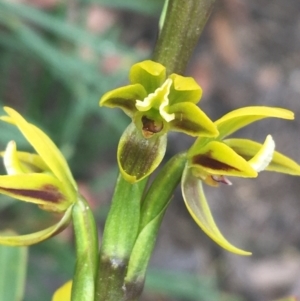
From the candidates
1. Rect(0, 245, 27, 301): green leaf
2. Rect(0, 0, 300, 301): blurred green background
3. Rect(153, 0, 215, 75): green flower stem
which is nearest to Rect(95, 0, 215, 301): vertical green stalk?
Rect(153, 0, 215, 75): green flower stem

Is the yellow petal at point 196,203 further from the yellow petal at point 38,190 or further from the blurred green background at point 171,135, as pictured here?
the blurred green background at point 171,135

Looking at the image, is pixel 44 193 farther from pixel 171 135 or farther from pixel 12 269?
pixel 171 135

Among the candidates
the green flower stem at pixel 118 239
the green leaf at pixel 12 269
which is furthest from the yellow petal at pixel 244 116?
the green leaf at pixel 12 269

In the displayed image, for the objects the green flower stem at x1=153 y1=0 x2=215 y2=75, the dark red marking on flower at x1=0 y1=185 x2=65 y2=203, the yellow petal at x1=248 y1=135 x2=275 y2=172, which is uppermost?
the green flower stem at x1=153 y1=0 x2=215 y2=75

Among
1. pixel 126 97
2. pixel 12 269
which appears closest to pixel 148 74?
pixel 126 97

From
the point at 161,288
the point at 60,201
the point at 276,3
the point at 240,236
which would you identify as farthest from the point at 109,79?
the point at 276,3

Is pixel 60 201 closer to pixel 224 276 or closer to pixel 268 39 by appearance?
pixel 224 276

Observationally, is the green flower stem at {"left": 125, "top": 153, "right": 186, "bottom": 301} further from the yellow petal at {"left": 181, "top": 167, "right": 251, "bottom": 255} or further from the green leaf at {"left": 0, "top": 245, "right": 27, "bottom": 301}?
the green leaf at {"left": 0, "top": 245, "right": 27, "bottom": 301}
